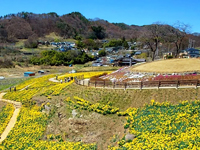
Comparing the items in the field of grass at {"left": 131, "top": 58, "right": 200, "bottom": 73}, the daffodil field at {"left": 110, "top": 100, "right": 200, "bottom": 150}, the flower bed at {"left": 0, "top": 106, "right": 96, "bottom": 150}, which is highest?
the field of grass at {"left": 131, "top": 58, "right": 200, "bottom": 73}

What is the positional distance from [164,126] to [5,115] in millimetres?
23189

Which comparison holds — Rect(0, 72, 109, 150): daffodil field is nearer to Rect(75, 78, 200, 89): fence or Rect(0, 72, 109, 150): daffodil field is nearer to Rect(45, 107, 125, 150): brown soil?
Rect(45, 107, 125, 150): brown soil

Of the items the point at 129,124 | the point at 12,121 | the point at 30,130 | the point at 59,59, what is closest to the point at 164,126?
the point at 129,124

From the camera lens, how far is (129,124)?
20.5 meters

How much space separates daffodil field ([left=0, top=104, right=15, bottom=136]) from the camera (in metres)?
28.2

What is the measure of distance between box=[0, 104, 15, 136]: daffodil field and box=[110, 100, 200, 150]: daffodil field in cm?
1676

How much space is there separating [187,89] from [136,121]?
724 centimetres

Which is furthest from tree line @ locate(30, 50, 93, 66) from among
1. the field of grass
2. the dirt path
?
the field of grass

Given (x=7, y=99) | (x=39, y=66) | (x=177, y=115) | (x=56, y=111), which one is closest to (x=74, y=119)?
(x=56, y=111)

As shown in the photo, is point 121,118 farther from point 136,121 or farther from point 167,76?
point 167,76

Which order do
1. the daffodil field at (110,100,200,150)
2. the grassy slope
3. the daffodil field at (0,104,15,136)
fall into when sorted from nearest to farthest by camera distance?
the daffodil field at (110,100,200,150) → the grassy slope → the daffodil field at (0,104,15,136)

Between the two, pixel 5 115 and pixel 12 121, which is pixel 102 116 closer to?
pixel 12 121

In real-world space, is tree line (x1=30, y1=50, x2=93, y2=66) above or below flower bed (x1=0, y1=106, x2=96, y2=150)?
above

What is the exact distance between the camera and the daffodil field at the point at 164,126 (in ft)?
52.1
